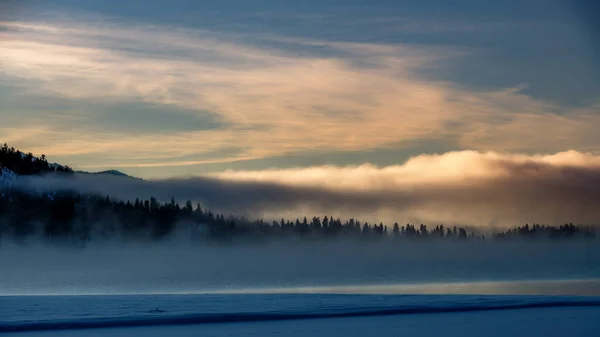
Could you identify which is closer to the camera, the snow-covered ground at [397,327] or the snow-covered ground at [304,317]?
the snow-covered ground at [397,327]

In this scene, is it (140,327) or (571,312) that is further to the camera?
(571,312)

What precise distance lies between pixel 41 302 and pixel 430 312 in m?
13.4

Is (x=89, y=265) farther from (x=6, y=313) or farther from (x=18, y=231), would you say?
(x=6, y=313)

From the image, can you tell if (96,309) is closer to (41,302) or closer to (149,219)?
(41,302)

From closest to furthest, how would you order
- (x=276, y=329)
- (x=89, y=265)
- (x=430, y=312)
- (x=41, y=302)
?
(x=276, y=329)
(x=430, y=312)
(x=41, y=302)
(x=89, y=265)

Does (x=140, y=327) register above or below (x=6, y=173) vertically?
below

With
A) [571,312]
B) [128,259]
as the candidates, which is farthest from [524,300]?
[128,259]

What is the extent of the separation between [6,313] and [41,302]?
5497 millimetres

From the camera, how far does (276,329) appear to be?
20.0 metres

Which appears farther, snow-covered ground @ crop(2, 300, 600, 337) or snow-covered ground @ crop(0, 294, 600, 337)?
snow-covered ground @ crop(0, 294, 600, 337)

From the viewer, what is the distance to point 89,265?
172250 mm

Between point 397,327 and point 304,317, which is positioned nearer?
point 397,327

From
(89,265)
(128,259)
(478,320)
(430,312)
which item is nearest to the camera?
(478,320)

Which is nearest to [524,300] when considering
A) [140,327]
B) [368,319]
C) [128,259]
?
[368,319]
